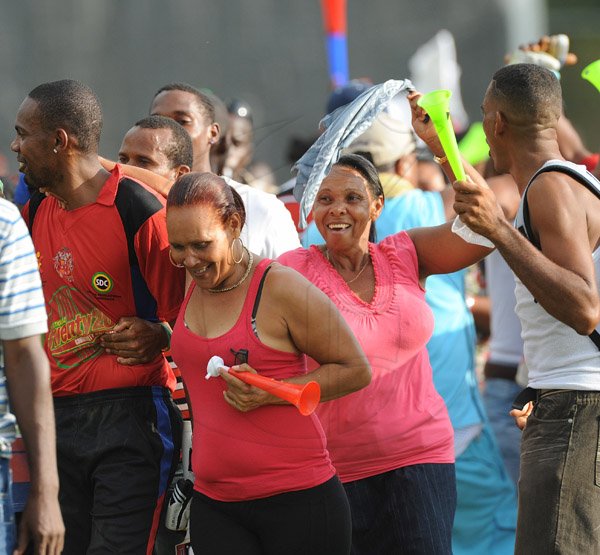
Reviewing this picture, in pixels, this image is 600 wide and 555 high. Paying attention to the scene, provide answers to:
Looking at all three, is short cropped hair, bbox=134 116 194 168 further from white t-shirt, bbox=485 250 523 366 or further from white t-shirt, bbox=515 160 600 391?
white t-shirt, bbox=485 250 523 366

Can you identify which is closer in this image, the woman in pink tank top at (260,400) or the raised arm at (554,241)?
the raised arm at (554,241)

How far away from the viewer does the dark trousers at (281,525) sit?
11.7 feet

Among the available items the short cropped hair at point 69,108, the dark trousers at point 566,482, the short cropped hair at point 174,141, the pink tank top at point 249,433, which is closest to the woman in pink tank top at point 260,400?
the pink tank top at point 249,433

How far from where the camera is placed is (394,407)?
415 centimetres

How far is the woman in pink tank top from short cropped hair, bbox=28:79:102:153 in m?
0.46

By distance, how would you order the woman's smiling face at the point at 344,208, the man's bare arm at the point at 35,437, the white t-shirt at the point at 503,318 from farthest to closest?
1. the white t-shirt at the point at 503,318
2. the woman's smiling face at the point at 344,208
3. the man's bare arm at the point at 35,437

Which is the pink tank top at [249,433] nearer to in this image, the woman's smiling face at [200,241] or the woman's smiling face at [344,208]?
the woman's smiling face at [200,241]

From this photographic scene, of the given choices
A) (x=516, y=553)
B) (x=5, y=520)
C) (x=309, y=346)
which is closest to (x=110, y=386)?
(x=309, y=346)

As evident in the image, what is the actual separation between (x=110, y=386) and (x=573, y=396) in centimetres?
144

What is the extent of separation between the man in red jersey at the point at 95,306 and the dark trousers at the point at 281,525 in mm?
392

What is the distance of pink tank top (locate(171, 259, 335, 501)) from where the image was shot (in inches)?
139

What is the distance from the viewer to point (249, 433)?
3.55 metres

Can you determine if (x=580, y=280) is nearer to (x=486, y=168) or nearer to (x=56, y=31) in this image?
(x=56, y=31)

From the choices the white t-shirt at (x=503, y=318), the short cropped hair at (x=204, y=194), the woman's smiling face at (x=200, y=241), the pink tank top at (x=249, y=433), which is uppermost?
the short cropped hair at (x=204, y=194)
